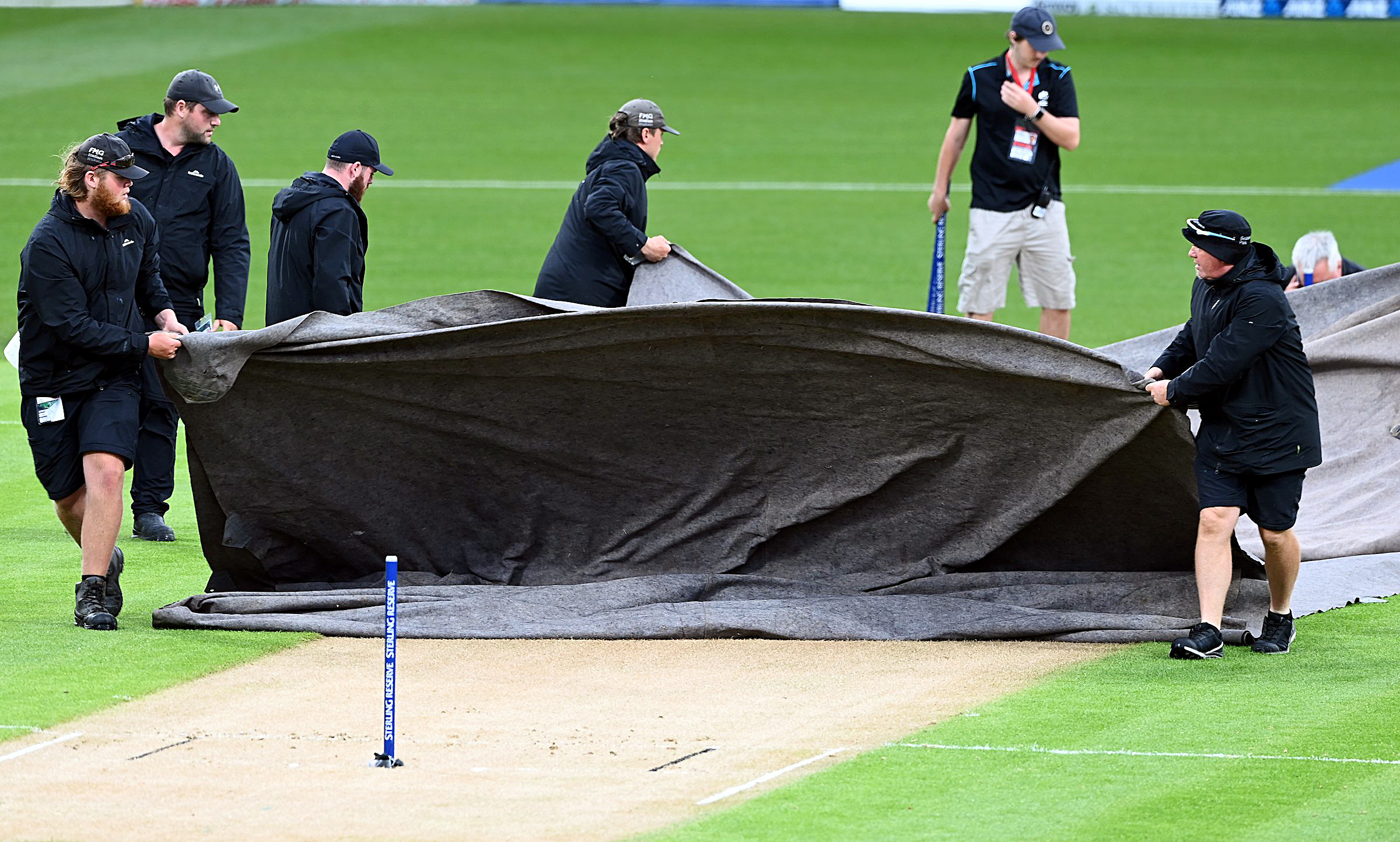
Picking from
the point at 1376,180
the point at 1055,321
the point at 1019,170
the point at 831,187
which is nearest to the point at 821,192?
the point at 831,187

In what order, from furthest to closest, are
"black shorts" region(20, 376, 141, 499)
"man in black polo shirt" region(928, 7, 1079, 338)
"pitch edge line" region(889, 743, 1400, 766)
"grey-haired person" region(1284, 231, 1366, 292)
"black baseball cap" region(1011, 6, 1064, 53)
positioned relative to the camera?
"man in black polo shirt" region(928, 7, 1079, 338) < "black baseball cap" region(1011, 6, 1064, 53) < "grey-haired person" region(1284, 231, 1366, 292) < "black shorts" region(20, 376, 141, 499) < "pitch edge line" region(889, 743, 1400, 766)

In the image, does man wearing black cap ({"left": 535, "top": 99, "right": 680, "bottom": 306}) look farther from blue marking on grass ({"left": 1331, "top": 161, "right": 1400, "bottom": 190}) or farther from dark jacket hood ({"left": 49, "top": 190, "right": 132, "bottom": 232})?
blue marking on grass ({"left": 1331, "top": 161, "right": 1400, "bottom": 190})

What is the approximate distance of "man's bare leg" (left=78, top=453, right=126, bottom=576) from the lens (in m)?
8.12

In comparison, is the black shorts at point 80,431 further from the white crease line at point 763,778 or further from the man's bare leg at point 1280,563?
the man's bare leg at point 1280,563

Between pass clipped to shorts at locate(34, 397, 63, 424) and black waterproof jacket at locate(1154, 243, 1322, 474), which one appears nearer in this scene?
black waterproof jacket at locate(1154, 243, 1322, 474)

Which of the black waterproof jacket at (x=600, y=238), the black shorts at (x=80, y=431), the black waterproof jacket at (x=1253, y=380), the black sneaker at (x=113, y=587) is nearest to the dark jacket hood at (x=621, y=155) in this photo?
the black waterproof jacket at (x=600, y=238)

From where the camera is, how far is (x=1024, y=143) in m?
12.8

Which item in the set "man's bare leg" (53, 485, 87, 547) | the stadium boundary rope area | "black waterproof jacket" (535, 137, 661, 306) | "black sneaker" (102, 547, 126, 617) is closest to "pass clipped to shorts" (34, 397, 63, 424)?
"man's bare leg" (53, 485, 87, 547)

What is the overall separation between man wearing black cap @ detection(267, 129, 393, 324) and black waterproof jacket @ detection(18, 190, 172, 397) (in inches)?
50.9

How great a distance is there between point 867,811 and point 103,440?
146 inches

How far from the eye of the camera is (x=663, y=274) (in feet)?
35.2

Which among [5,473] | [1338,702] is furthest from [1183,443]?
[5,473]

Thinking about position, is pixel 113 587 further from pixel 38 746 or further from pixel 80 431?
pixel 38 746

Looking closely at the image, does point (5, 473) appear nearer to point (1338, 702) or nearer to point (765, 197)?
point (1338, 702)
